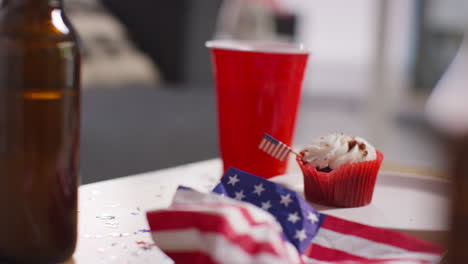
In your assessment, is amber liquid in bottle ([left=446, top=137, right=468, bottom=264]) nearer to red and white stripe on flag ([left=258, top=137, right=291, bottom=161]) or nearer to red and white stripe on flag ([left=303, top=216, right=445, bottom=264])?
red and white stripe on flag ([left=303, top=216, right=445, bottom=264])

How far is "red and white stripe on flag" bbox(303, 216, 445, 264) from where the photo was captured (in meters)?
0.56

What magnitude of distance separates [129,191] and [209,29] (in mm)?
2104

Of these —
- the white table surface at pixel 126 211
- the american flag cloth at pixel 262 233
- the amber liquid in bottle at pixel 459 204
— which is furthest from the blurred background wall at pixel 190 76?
the white table surface at pixel 126 211

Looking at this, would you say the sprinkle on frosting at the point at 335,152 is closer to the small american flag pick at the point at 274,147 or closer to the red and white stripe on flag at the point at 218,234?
the small american flag pick at the point at 274,147

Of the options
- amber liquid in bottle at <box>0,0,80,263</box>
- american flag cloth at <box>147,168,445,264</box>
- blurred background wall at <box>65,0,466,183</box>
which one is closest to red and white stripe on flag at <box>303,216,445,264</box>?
american flag cloth at <box>147,168,445,264</box>

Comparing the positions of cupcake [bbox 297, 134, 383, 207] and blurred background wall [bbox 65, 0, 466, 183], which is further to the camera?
blurred background wall [bbox 65, 0, 466, 183]

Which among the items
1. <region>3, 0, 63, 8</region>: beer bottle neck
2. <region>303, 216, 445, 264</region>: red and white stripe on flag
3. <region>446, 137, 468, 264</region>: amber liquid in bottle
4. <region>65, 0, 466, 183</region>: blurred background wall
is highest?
<region>3, 0, 63, 8</region>: beer bottle neck

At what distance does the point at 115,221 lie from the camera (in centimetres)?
70

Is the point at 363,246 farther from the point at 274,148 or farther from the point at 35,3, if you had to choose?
the point at 35,3

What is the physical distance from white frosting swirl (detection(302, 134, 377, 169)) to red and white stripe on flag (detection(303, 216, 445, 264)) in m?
0.16

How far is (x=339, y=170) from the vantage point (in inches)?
30.0

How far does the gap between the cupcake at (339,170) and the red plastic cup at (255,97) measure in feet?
0.31

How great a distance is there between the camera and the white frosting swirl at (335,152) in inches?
30.4

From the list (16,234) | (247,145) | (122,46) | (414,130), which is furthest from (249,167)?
(414,130)
